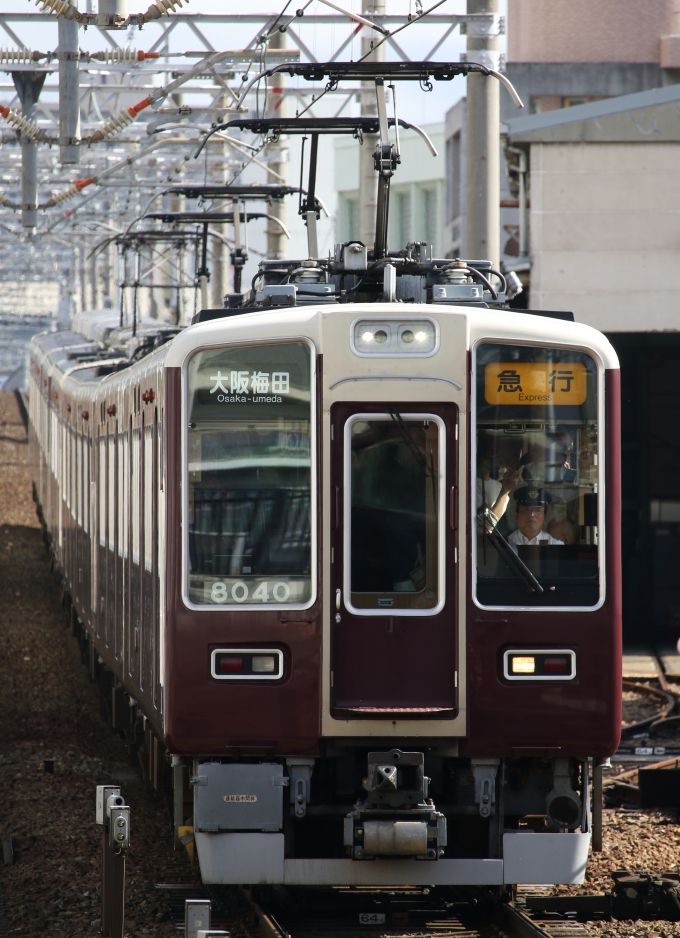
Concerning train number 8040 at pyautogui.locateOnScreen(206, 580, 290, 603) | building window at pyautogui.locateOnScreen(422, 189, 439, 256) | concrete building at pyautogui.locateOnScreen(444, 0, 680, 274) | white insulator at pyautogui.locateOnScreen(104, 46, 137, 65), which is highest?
concrete building at pyautogui.locateOnScreen(444, 0, 680, 274)

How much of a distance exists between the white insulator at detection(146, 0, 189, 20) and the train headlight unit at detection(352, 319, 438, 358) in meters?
4.49

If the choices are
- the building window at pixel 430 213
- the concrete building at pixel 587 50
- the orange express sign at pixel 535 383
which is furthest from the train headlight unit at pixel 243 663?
the building window at pixel 430 213

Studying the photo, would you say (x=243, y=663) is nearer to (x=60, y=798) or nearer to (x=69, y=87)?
(x=60, y=798)

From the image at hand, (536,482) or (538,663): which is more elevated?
(536,482)

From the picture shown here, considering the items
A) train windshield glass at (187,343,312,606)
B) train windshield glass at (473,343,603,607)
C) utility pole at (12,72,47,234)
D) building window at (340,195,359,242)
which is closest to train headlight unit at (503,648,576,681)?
train windshield glass at (473,343,603,607)

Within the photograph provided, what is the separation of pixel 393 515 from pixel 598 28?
30545mm

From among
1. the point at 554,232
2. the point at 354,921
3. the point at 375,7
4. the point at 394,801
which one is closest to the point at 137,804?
the point at 354,921

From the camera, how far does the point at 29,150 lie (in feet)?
54.1

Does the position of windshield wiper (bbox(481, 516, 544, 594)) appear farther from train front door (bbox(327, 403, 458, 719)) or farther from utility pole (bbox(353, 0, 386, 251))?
utility pole (bbox(353, 0, 386, 251))

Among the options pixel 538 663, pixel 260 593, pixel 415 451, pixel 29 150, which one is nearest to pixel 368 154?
pixel 29 150

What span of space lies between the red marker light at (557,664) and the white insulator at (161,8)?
551cm

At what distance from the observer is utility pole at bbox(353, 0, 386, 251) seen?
12.2 metres

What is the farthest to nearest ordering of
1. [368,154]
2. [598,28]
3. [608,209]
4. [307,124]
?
[598,28]
[608,209]
[368,154]
[307,124]

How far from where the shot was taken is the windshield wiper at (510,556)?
5883 mm
